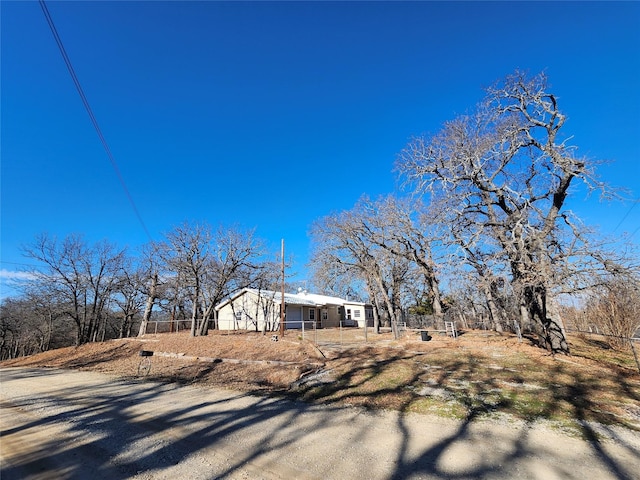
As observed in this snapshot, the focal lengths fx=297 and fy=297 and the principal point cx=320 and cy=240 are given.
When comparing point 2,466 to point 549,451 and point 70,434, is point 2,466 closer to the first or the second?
point 70,434

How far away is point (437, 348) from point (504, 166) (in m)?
8.80

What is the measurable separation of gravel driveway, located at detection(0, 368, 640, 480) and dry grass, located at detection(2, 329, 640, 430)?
1.03 m

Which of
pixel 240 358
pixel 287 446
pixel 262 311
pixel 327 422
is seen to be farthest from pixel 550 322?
pixel 262 311

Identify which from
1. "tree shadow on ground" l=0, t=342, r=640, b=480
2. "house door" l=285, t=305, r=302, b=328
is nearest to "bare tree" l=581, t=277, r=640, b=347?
"tree shadow on ground" l=0, t=342, r=640, b=480

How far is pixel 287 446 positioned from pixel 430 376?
230 inches

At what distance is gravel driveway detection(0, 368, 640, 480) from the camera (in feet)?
12.9

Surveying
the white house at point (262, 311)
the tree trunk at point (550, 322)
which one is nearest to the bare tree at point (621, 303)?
the tree trunk at point (550, 322)

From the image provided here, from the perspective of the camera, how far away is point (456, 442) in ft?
15.5

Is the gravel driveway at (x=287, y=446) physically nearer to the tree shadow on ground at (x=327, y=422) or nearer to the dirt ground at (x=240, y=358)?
the tree shadow on ground at (x=327, y=422)

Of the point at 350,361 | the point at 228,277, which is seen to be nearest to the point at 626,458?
the point at 350,361

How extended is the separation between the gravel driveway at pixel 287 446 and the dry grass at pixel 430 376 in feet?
3.38

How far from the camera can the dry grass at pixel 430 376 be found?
6395 mm

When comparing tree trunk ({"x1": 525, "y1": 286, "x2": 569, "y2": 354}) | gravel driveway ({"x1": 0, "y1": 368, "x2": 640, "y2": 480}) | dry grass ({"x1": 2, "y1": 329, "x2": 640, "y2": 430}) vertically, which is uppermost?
tree trunk ({"x1": 525, "y1": 286, "x2": 569, "y2": 354})

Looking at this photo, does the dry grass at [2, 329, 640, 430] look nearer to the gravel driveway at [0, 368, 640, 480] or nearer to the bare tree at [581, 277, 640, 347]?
the gravel driveway at [0, 368, 640, 480]
